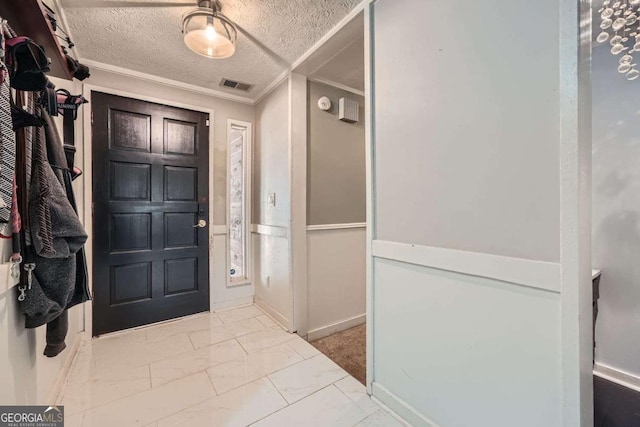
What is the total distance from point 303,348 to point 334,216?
3.91 ft

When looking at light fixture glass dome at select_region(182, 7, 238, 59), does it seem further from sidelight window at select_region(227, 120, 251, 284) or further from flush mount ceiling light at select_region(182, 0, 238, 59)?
sidelight window at select_region(227, 120, 251, 284)

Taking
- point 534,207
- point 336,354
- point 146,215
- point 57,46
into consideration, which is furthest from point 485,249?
point 146,215

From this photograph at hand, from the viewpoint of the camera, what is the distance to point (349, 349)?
2260 mm

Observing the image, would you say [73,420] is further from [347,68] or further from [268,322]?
[347,68]

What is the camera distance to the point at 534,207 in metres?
0.97

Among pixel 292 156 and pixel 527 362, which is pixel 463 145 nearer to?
pixel 527 362

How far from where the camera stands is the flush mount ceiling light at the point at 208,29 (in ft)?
5.25

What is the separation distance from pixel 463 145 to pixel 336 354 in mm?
1838

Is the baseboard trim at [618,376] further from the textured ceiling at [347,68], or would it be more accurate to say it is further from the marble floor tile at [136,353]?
the marble floor tile at [136,353]

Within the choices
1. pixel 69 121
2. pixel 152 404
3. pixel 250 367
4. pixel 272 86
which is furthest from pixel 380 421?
pixel 272 86

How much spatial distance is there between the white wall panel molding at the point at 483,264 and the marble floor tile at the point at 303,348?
3.72ft

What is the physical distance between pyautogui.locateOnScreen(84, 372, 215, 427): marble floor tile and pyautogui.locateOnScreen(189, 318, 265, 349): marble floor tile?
49 cm

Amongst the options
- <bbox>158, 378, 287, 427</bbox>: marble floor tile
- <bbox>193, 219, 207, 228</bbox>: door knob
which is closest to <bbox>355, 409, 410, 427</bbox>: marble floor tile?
<bbox>158, 378, 287, 427</bbox>: marble floor tile

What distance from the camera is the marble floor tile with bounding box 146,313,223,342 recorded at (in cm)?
237
